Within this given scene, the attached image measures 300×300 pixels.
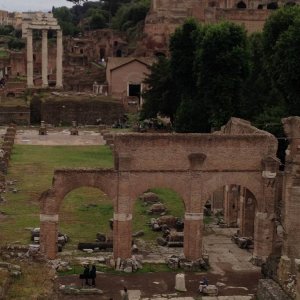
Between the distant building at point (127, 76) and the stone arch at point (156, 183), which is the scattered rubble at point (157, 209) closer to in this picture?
the stone arch at point (156, 183)

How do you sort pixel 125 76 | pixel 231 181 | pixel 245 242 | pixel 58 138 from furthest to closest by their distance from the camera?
A: pixel 125 76 → pixel 58 138 → pixel 245 242 → pixel 231 181

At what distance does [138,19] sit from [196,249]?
301 feet

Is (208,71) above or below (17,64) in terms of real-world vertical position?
above

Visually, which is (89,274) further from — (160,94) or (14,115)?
(14,115)

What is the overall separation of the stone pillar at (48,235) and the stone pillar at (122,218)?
7.28 ft

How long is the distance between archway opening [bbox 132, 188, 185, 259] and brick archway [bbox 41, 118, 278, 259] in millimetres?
2217

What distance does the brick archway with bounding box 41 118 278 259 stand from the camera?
2509 centimetres

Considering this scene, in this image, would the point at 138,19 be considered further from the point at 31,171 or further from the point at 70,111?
the point at 31,171

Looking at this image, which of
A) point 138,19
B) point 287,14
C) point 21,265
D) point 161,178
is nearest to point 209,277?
point 161,178

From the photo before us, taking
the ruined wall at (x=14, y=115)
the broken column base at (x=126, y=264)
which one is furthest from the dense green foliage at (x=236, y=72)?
the ruined wall at (x=14, y=115)

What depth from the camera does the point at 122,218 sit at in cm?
2519

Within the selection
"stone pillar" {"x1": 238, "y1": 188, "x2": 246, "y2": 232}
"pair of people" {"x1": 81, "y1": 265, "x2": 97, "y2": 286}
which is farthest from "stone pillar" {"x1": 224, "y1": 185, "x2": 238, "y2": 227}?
"pair of people" {"x1": 81, "y1": 265, "x2": 97, "y2": 286}

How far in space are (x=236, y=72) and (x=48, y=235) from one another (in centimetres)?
2246

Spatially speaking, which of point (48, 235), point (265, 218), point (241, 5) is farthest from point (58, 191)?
point (241, 5)
